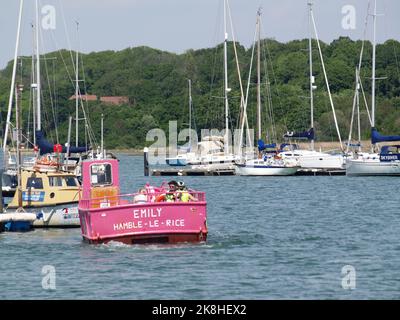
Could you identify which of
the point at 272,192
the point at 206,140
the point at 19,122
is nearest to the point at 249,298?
the point at 19,122

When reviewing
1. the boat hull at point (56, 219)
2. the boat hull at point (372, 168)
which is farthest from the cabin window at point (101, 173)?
the boat hull at point (372, 168)

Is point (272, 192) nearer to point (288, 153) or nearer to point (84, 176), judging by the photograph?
point (288, 153)

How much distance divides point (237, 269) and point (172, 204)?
3.08m

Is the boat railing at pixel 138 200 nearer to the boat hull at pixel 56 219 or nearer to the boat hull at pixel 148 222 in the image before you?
the boat hull at pixel 148 222

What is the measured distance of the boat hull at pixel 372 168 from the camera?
86106 millimetres

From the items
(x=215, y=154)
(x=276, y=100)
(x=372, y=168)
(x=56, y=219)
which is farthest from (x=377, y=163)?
(x=276, y=100)

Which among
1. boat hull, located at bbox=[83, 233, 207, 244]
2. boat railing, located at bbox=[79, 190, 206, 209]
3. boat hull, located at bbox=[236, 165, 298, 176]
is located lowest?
boat hull, located at bbox=[236, 165, 298, 176]

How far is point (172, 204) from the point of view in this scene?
37375mm

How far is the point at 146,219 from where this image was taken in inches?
1483

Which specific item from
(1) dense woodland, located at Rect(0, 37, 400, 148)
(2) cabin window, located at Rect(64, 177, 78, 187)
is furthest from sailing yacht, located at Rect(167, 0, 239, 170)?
(2) cabin window, located at Rect(64, 177, 78, 187)

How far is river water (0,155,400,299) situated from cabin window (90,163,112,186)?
214 centimetres

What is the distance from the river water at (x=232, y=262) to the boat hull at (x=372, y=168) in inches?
1234

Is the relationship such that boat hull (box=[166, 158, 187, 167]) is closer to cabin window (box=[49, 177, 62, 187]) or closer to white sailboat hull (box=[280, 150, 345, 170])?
white sailboat hull (box=[280, 150, 345, 170])

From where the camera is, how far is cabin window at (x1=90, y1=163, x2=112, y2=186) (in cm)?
4103
